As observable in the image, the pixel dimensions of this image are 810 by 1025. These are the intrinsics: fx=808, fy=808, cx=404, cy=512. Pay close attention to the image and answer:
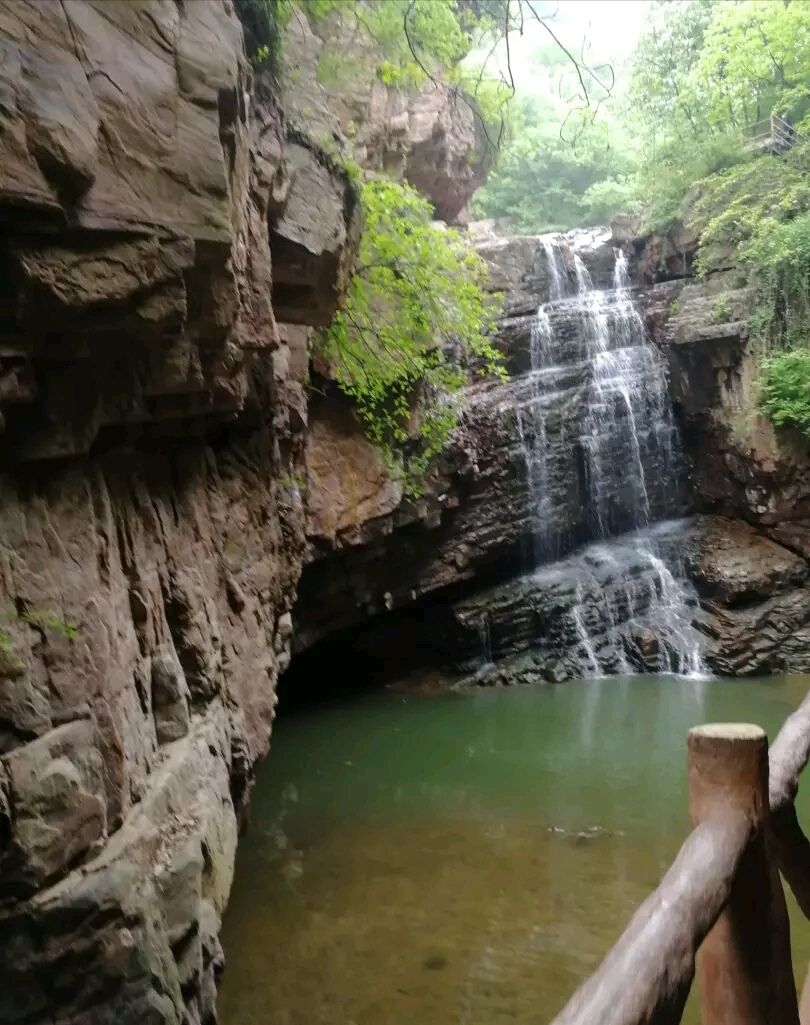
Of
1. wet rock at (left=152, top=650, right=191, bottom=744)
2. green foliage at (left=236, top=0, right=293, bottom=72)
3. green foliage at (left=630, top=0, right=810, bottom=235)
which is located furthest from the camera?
green foliage at (left=630, top=0, right=810, bottom=235)

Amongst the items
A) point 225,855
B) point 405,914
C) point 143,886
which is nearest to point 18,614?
point 143,886

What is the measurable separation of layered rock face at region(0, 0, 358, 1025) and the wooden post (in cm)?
193

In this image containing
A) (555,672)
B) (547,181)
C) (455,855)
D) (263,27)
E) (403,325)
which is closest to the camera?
(263,27)

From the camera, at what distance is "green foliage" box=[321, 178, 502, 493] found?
7941 millimetres

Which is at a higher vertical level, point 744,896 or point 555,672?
point 744,896

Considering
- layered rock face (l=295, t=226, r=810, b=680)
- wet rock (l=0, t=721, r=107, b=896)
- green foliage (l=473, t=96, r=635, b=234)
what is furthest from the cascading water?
wet rock (l=0, t=721, r=107, b=896)

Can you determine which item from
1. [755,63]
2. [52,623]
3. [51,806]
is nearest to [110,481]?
[52,623]

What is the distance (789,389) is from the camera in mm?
12070

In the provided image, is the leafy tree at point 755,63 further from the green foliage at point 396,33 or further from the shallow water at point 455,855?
the shallow water at point 455,855

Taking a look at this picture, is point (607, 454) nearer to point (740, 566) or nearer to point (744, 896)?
point (740, 566)

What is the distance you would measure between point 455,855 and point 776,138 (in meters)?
13.3

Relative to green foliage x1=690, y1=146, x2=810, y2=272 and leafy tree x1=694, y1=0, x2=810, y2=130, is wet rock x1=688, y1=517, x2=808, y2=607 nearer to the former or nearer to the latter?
green foliage x1=690, y1=146, x2=810, y2=272

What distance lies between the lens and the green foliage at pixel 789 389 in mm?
11930

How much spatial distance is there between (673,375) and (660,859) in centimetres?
1005
